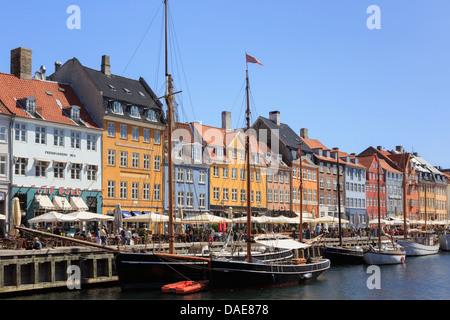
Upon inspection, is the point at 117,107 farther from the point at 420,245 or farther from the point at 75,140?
the point at 420,245

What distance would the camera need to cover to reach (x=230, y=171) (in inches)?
2581

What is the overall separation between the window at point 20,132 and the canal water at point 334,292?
16.3m

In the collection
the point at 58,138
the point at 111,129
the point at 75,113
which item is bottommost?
the point at 58,138

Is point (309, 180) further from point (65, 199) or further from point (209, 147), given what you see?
point (65, 199)

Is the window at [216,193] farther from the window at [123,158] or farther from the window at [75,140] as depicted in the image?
the window at [75,140]

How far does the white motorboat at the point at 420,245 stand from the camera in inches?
2530

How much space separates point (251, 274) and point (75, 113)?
2411cm

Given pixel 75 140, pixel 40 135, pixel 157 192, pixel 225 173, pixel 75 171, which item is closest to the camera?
pixel 40 135

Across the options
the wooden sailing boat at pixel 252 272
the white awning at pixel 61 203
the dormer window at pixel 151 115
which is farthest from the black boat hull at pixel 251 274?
the dormer window at pixel 151 115

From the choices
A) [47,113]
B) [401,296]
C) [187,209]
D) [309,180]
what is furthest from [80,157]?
[309,180]

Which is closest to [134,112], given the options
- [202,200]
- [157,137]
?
[157,137]

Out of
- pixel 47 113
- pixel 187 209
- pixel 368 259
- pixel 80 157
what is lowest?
pixel 368 259
